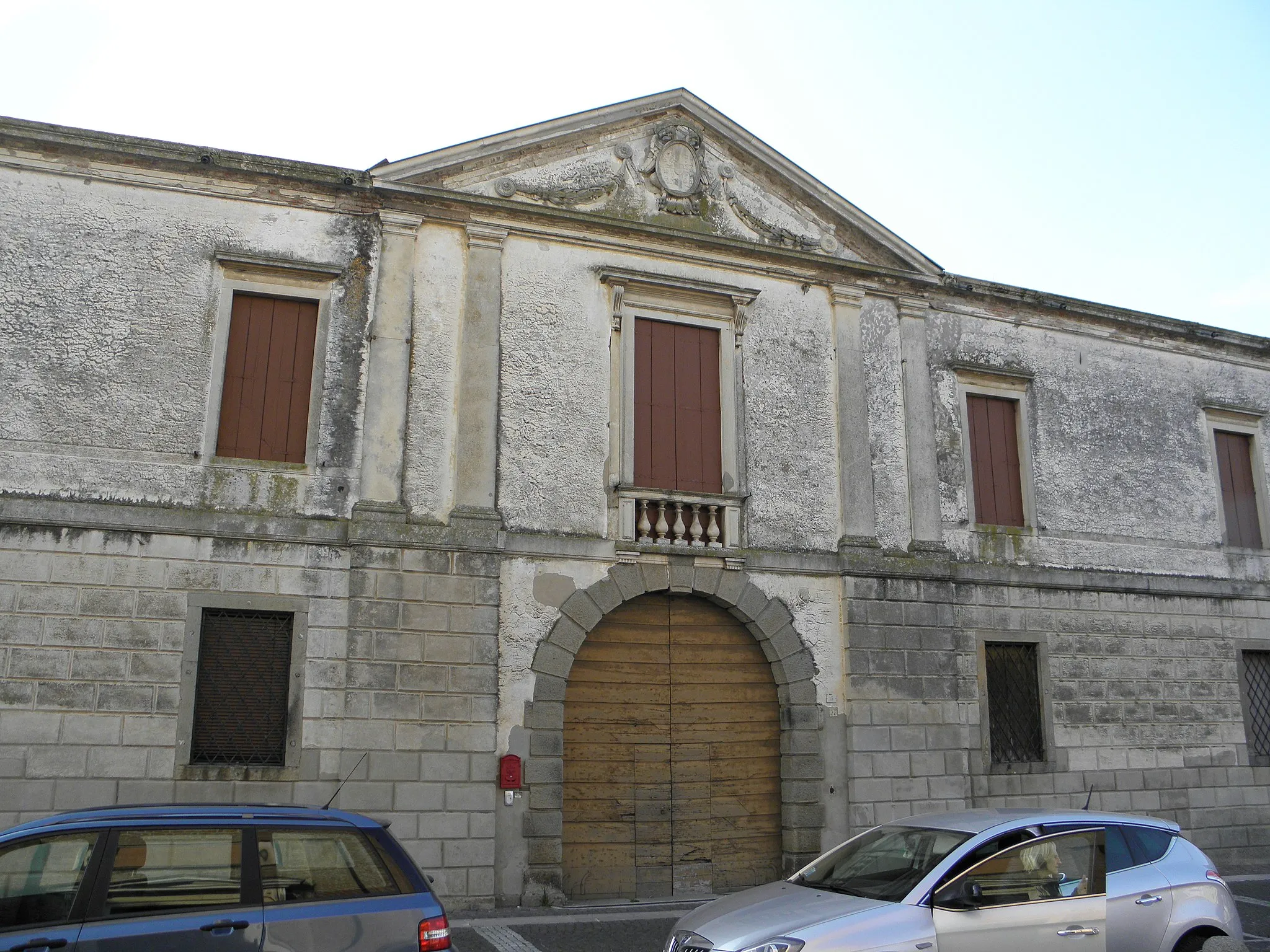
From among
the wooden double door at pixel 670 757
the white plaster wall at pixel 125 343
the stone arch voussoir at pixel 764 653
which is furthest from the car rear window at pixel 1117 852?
the white plaster wall at pixel 125 343

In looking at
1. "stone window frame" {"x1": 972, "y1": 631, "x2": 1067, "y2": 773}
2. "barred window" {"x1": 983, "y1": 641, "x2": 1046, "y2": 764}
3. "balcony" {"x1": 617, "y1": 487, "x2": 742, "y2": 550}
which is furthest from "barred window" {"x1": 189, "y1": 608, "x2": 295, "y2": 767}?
"barred window" {"x1": 983, "y1": 641, "x2": 1046, "y2": 764}

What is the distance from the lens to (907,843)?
6.91 meters

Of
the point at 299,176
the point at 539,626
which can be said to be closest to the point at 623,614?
the point at 539,626

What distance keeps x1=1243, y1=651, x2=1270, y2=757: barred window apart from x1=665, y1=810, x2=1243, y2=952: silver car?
29.2ft

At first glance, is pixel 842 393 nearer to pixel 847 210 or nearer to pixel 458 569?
pixel 847 210

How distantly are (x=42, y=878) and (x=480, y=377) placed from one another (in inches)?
286

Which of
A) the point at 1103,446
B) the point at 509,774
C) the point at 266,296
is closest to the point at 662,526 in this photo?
the point at 509,774

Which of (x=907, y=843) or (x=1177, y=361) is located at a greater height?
(x=1177, y=361)

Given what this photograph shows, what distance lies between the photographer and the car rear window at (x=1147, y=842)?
6988 millimetres

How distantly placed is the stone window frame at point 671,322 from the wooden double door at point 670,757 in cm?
126

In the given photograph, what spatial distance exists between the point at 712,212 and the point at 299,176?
4.97 metres

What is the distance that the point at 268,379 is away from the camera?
36.6ft

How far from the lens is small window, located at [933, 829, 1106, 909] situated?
20.4 ft

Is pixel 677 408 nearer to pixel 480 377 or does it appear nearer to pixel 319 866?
pixel 480 377
